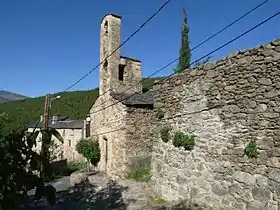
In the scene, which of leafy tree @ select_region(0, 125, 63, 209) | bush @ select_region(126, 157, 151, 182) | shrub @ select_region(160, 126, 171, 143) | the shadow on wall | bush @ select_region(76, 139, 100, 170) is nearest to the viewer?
leafy tree @ select_region(0, 125, 63, 209)

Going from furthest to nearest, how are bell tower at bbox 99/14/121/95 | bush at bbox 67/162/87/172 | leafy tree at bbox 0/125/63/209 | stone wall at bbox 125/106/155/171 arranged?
bush at bbox 67/162/87/172, bell tower at bbox 99/14/121/95, stone wall at bbox 125/106/155/171, leafy tree at bbox 0/125/63/209

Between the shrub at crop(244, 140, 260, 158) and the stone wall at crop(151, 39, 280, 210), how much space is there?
0.08 metres

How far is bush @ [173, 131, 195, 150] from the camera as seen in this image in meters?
8.12

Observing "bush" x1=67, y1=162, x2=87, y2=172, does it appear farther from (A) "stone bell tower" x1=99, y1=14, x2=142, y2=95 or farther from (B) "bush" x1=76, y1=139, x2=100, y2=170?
(A) "stone bell tower" x1=99, y1=14, x2=142, y2=95

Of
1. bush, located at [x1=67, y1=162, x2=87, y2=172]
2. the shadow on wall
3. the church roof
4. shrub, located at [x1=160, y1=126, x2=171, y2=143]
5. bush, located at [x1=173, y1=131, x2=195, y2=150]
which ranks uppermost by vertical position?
the church roof

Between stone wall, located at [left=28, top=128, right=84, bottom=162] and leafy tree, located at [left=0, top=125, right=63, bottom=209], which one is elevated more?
stone wall, located at [left=28, top=128, right=84, bottom=162]

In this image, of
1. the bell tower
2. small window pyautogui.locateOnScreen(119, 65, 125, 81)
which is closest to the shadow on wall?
the bell tower

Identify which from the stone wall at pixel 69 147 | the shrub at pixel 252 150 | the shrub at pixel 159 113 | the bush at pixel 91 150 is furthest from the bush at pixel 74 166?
the shrub at pixel 252 150

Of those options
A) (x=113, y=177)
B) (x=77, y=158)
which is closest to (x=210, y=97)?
(x=113, y=177)

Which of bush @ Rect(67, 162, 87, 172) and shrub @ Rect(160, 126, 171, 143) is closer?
shrub @ Rect(160, 126, 171, 143)

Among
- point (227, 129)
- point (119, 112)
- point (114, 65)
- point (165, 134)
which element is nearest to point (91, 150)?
point (119, 112)

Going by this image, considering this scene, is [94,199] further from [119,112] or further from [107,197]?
[119,112]

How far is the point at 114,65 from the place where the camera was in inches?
676

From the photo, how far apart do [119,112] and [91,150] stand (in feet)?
13.1
